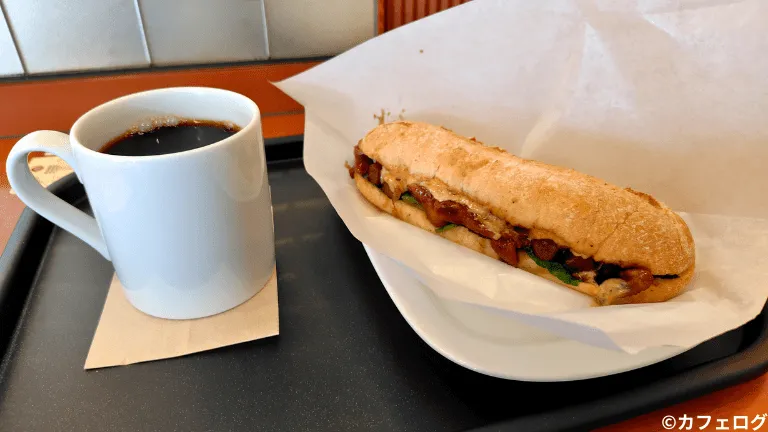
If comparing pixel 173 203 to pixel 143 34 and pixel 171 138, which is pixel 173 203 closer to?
pixel 171 138

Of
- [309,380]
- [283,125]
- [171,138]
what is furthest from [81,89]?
[309,380]

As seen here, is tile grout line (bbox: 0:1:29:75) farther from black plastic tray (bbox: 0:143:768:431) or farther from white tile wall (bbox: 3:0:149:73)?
black plastic tray (bbox: 0:143:768:431)

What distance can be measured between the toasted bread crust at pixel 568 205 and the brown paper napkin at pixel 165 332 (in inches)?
13.7

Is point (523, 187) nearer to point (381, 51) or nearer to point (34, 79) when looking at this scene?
point (381, 51)

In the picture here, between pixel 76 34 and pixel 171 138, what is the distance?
0.68m

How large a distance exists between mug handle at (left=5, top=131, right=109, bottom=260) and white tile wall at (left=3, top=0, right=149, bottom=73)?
24.9 inches

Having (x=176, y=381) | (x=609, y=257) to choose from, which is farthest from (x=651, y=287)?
(x=176, y=381)

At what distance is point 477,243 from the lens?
2.49 ft

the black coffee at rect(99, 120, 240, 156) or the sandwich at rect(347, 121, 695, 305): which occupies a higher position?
the black coffee at rect(99, 120, 240, 156)

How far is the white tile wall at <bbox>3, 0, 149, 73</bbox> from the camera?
105 cm

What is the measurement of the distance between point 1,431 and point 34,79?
90 centimetres

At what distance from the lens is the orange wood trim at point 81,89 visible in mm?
1093

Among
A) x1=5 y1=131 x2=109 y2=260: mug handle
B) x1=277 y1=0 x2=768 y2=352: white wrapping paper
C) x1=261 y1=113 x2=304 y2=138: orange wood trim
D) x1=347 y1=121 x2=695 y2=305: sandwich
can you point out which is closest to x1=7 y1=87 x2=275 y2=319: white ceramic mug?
x1=5 y1=131 x2=109 y2=260: mug handle

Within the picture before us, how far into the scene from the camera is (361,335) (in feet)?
1.95
